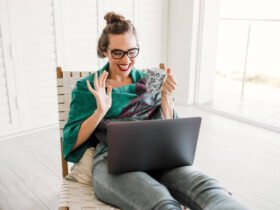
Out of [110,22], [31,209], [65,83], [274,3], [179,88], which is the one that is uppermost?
[274,3]

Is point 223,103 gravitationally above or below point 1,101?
below

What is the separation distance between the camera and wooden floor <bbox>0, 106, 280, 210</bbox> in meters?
1.77

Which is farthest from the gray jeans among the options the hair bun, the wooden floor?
the wooden floor

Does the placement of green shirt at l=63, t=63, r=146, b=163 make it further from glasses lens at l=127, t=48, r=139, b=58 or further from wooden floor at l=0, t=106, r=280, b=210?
wooden floor at l=0, t=106, r=280, b=210

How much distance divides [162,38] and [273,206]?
212 cm

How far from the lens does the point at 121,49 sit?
50.9 inches

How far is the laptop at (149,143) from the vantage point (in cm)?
102

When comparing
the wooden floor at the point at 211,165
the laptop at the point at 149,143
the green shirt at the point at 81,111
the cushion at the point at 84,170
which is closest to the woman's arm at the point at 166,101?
the green shirt at the point at 81,111

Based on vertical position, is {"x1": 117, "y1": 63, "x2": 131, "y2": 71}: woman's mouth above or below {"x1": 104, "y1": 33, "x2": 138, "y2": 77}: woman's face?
below

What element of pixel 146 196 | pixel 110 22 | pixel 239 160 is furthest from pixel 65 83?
pixel 239 160

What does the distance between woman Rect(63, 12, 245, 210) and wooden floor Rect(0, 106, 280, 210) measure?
0.66 meters

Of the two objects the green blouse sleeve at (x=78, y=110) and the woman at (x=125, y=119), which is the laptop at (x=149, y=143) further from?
the green blouse sleeve at (x=78, y=110)

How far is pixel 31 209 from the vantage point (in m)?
1.66

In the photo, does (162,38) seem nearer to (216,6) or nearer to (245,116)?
(216,6)
